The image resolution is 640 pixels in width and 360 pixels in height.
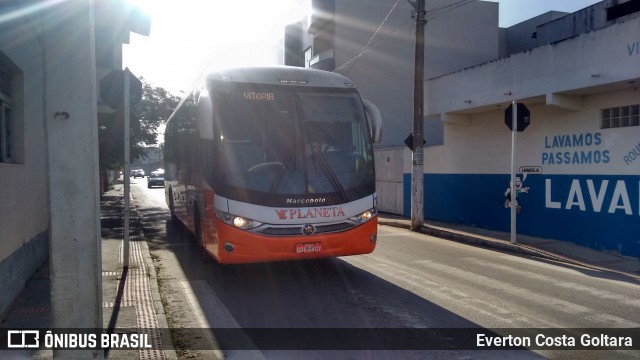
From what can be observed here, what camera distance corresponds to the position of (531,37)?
27.8m

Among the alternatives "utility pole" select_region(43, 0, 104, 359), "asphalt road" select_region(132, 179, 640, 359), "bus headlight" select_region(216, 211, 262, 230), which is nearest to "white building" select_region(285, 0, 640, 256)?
"asphalt road" select_region(132, 179, 640, 359)

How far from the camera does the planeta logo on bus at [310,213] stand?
732cm

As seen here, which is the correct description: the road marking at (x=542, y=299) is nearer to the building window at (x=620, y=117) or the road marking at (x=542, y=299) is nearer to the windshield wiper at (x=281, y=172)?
the windshield wiper at (x=281, y=172)

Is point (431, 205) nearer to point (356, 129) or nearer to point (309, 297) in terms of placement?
point (356, 129)

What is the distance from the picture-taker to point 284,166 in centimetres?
756

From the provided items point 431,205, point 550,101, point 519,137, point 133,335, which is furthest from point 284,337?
point 431,205

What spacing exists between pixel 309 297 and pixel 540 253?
6025mm

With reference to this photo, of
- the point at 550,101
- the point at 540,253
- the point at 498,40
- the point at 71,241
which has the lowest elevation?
the point at 540,253

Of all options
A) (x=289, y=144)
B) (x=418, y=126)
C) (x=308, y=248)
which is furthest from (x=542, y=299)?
(x=418, y=126)

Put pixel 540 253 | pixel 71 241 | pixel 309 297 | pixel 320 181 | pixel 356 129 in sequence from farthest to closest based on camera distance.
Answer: pixel 540 253 < pixel 356 129 < pixel 320 181 < pixel 309 297 < pixel 71 241

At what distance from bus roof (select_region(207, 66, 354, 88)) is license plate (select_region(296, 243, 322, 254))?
2.45 metres

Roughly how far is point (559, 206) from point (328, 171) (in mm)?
7262

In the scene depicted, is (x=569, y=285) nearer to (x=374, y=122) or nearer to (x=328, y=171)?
(x=374, y=122)

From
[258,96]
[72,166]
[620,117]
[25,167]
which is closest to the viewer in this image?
[72,166]
